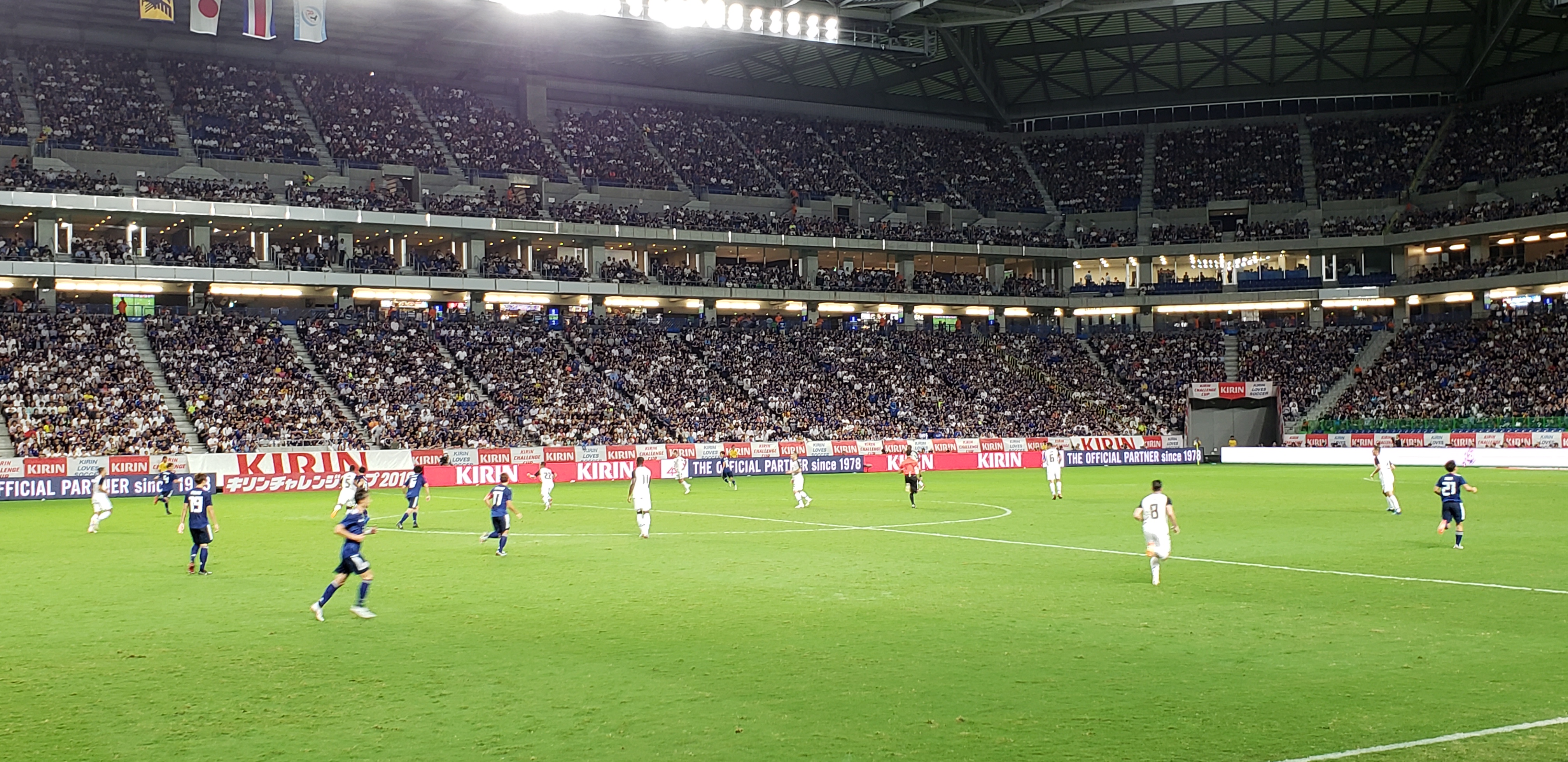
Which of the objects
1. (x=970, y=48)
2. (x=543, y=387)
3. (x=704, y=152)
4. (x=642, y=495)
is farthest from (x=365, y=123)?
(x=642, y=495)

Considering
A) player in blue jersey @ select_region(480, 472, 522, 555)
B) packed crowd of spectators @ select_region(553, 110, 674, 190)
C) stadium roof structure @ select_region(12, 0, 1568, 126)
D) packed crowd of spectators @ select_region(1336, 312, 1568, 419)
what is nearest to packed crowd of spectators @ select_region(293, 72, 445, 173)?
stadium roof structure @ select_region(12, 0, 1568, 126)

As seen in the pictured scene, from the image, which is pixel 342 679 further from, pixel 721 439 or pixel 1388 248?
pixel 1388 248

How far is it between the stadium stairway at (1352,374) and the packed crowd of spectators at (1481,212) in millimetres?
7523

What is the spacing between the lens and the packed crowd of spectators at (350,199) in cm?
6906

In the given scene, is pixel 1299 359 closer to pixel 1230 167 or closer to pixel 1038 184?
pixel 1230 167

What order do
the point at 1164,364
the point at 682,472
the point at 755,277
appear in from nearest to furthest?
the point at 682,472 < the point at 755,277 < the point at 1164,364

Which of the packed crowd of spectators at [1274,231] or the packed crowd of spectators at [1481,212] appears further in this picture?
the packed crowd of spectators at [1274,231]

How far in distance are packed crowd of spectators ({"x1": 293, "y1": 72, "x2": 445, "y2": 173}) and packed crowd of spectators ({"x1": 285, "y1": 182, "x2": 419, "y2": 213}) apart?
3171mm

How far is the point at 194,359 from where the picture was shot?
6078cm

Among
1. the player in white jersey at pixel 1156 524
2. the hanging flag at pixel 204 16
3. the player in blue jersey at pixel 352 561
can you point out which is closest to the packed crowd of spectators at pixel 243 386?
the hanging flag at pixel 204 16

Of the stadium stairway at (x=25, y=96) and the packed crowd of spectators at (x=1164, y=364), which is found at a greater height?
the stadium stairway at (x=25, y=96)

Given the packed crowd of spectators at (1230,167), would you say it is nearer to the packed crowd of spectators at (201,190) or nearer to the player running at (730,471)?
the player running at (730,471)

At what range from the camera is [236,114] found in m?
73.1

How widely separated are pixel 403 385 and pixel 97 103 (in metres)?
24.1
